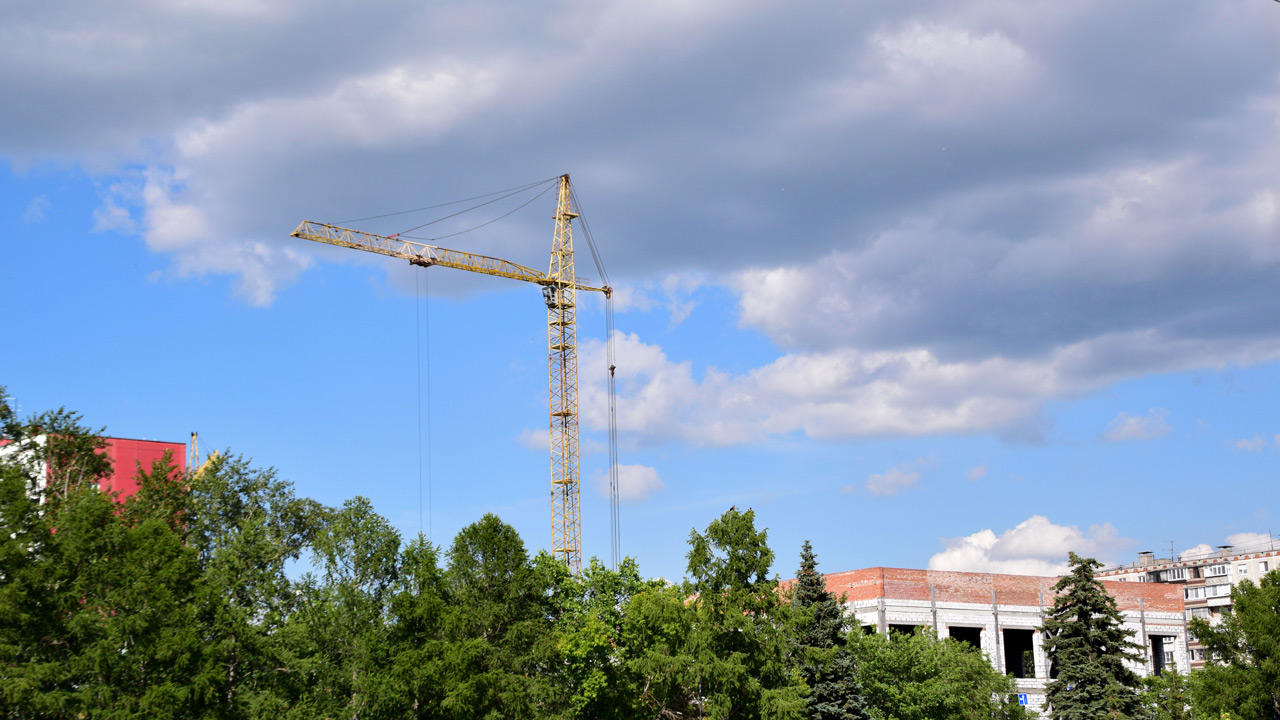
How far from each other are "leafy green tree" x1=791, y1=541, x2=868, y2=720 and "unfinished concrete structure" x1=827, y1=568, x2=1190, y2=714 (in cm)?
2295

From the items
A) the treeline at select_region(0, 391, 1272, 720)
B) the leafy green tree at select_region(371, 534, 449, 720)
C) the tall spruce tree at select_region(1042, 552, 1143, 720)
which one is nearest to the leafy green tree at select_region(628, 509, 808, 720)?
the treeline at select_region(0, 391, 1272, 720)

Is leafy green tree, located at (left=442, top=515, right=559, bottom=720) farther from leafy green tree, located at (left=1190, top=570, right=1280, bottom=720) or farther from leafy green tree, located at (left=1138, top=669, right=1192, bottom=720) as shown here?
leafy green tree, located at (left=1190, top=570, right=1280, bottom=720)

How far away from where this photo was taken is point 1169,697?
211 feet

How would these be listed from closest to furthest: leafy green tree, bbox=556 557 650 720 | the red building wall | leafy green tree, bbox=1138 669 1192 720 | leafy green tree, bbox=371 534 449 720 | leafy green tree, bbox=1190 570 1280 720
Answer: leafy green tree, bbox=371 534 449 720
leafy green tree, bbox=556 557 650 720
leafy green tree, bbox=1190 570 1280 720
leafy green tree, bbox=1138 669 1192 720
the red building wall

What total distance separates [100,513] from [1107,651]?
1832 inches

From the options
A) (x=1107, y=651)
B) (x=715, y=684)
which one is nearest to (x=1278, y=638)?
(x=1107, y=651)

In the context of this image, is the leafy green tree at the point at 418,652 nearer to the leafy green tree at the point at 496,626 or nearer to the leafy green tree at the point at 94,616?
the leafy green tree at the point at 496,626

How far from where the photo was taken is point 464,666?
157 ft

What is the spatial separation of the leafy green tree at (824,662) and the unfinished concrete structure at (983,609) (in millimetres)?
22954

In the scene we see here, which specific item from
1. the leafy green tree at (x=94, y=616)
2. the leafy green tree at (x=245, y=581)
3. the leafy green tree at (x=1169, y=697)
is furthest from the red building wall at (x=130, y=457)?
the leafy green tree at (x=1169, y=697)

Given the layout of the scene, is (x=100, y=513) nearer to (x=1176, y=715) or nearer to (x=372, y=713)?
(x=372, y=713)

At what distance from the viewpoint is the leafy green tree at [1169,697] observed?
205 ft

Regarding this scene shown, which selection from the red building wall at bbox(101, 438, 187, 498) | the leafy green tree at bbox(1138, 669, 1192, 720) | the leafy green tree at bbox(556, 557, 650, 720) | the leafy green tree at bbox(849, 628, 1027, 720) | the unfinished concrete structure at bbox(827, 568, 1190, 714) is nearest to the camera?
the leafy green tree at bbox(556, 557, 650, 720)

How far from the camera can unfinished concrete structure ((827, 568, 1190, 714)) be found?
3152 inches
